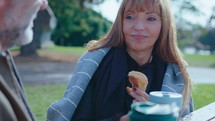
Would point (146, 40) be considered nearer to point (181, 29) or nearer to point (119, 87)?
point (119, 87)

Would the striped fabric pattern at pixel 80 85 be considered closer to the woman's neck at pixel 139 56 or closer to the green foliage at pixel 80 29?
the woman's neck at pixel 139 56

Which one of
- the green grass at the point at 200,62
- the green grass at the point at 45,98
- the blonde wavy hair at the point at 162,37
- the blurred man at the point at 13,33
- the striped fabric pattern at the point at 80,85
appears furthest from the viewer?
the green grass at the point at 200,62

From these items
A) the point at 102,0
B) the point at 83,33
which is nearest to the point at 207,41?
the point at 83,33

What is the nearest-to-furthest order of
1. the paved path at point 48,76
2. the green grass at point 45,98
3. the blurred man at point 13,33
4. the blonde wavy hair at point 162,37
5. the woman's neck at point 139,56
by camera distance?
the blurred man at point 13,33 < the blonde wavy hair at point 162,37 < the woman's neck at point 139,56 < the green grass at point 45,98 < the paved path at point 48,76

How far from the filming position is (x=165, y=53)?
2326 mm

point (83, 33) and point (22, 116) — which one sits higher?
point (22, 116)

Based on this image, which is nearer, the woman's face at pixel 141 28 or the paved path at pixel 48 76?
the woman's face at pixel 141 28

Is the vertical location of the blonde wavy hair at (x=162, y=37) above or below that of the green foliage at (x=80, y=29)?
above

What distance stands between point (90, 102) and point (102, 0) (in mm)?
17154

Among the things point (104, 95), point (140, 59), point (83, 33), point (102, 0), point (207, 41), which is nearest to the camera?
point (104, 95)

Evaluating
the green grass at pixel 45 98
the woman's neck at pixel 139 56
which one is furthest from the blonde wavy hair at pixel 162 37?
the green grass at pixel 45 98

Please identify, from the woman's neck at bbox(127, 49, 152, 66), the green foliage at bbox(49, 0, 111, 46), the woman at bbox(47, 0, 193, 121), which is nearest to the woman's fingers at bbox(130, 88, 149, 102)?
the woman at bbox(47, 0, 193, 121)

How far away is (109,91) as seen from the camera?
2047 millimetres

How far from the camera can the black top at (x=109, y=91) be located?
2.04m
